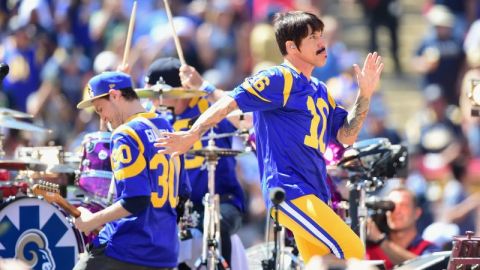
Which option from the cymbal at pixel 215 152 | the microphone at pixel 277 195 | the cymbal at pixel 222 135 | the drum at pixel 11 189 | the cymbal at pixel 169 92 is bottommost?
the microphone at pixel 277 195

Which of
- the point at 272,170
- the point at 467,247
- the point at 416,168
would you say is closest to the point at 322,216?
the point at 272,170

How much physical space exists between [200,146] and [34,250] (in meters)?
1.98

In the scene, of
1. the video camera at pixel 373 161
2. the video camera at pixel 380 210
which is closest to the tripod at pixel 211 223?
the video camera at pixel 373 161

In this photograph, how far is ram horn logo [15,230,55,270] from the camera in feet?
35.4

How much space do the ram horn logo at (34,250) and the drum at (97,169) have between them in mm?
772

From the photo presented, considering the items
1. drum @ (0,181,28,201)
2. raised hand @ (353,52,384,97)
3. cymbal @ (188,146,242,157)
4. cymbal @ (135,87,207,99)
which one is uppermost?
cymbal @ (135,87,207,99)

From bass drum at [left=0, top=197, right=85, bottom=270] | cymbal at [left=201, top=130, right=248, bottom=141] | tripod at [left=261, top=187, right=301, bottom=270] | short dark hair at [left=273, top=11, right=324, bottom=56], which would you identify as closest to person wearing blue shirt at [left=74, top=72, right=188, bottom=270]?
tripod at [left=261, top=187, right=301, bottom=270]

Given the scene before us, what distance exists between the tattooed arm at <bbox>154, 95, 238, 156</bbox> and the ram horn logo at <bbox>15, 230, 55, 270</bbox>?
2.01 m

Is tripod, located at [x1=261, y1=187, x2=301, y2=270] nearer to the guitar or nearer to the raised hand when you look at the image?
the raised hand

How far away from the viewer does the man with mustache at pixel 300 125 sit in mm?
9258

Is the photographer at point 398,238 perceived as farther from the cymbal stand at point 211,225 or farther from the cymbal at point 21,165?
the cymbal at point 21,165

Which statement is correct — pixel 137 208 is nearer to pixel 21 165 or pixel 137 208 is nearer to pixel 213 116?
pixel 213 116

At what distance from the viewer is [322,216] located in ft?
30.4

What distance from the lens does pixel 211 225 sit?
11906 mm
